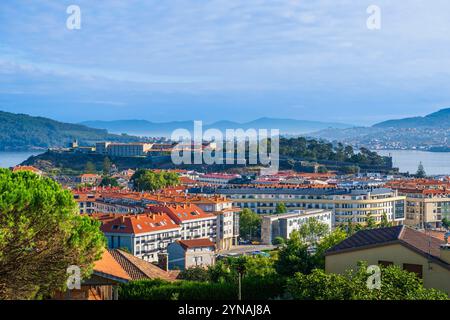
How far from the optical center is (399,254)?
7.95m

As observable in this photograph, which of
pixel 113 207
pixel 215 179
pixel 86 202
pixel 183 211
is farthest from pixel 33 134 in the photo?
pixel 183 211

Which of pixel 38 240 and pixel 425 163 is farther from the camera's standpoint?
pixel 425 163

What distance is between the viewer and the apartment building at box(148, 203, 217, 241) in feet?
89.4

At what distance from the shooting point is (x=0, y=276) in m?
7.30

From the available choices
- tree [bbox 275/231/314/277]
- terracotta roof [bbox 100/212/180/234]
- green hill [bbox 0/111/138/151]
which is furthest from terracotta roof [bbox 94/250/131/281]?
green hill [bbox 0/111/138/151]

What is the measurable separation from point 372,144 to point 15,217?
604 feet

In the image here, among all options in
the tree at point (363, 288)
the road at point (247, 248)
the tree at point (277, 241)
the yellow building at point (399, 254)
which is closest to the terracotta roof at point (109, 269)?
the tree at point (363, 288)

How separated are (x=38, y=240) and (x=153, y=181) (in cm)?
4137

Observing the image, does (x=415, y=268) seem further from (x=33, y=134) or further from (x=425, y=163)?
(x=33, y=134)

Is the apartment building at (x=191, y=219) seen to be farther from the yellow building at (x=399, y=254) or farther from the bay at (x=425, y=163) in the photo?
the bay at (x=425, y=163)

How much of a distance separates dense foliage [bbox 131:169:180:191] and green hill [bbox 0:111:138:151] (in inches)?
4271

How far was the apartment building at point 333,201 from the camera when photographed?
35875 mm
